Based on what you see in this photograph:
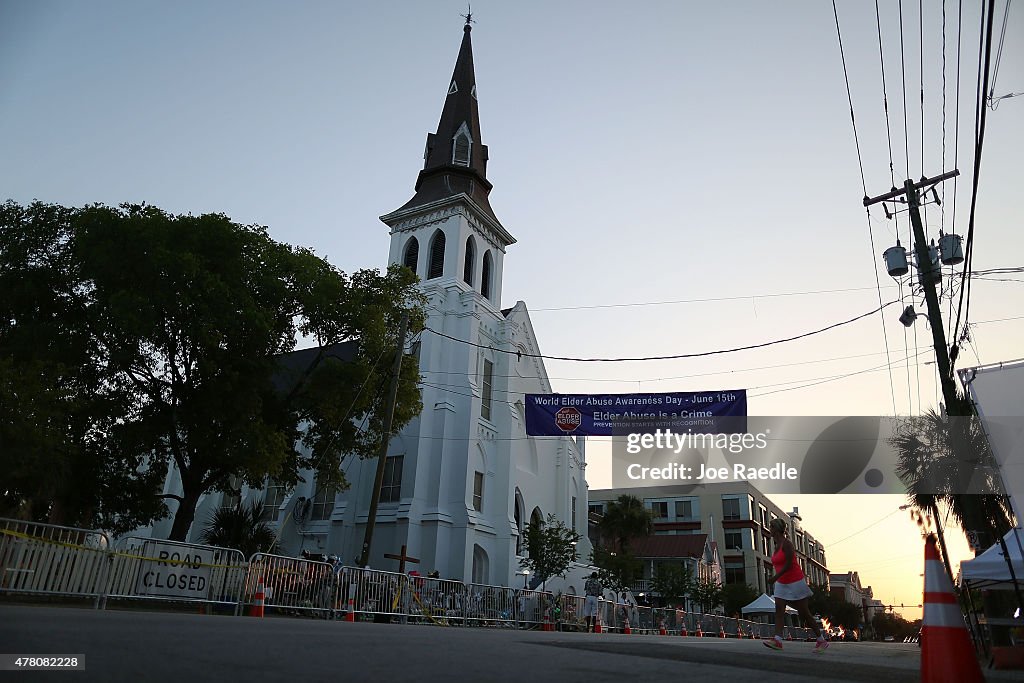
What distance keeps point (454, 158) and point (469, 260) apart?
7032 millimetres

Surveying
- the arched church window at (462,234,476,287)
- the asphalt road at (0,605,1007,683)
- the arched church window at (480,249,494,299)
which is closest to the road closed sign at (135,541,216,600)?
the asphalt road at (0,605,1007,683)

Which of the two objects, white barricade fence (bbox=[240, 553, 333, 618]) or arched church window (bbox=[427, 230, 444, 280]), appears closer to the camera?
white barricade fence (bbox=[240, 553, 333, 618])

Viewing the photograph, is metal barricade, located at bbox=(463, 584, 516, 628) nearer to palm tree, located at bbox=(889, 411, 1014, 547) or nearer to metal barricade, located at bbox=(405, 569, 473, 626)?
metal barricade, located at bbox=(405, 569, 473, 626)

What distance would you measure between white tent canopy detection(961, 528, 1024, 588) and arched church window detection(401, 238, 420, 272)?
31.5m

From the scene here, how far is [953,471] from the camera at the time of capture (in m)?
15.7

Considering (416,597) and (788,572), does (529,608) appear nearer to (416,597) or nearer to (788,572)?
Result: (416,597)

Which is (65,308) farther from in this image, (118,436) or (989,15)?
(989,15)

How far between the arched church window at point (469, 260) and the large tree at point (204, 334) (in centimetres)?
1631

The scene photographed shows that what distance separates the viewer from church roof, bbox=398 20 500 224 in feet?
130

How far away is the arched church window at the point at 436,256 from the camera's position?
37.4 meters

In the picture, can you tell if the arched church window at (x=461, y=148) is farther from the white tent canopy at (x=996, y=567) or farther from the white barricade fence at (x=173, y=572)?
the white tent canopy at (x=996, y=567)

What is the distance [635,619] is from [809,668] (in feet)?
77.5

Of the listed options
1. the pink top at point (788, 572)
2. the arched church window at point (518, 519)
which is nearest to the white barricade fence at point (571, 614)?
the arched church window at point (518, 519)

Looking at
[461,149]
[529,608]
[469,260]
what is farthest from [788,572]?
[461,149]
